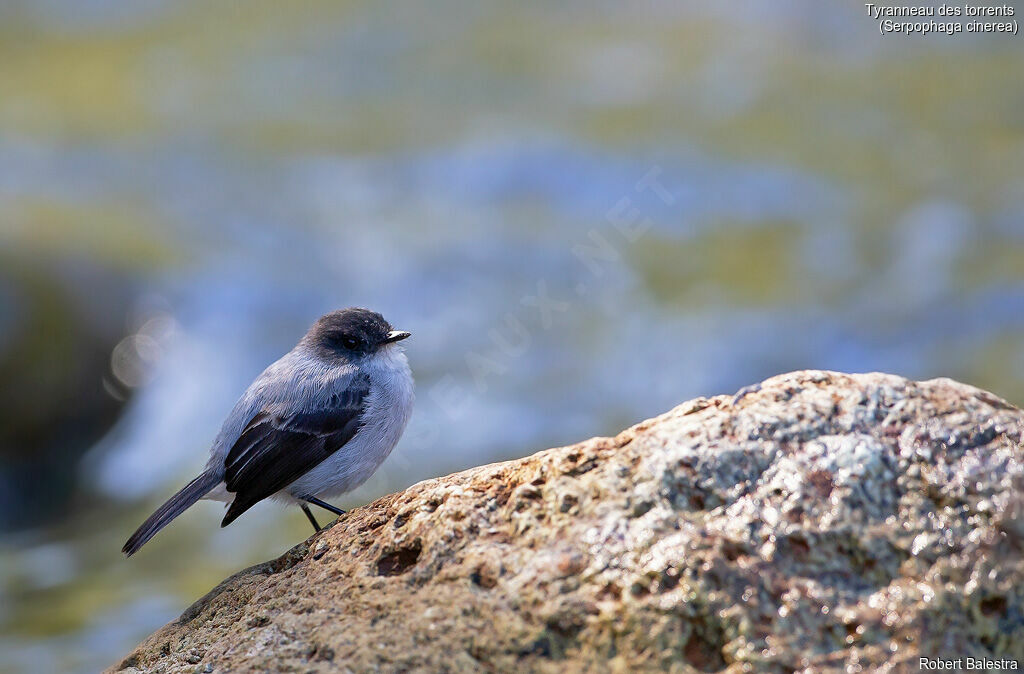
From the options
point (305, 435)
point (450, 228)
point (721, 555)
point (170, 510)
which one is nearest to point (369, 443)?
point (305, 435)

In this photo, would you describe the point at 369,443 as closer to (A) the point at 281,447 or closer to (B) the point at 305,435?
(B) the point at 305,435

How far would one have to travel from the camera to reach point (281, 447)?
202 inches

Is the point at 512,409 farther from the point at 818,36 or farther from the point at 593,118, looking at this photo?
the point at 818,36

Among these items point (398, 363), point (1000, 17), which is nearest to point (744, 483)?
point (398, 363)

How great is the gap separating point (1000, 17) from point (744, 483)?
50.8 feet

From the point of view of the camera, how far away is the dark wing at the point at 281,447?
201 inches

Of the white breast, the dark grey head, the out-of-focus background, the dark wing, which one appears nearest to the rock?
the dark wing

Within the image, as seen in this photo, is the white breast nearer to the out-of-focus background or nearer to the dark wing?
the dark wing

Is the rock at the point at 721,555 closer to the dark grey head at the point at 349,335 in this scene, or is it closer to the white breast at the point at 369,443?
the white breast at the point at 369,443

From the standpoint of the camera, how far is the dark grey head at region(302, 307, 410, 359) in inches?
227

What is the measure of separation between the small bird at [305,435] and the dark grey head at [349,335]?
3cm

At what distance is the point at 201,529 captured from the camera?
401 inches

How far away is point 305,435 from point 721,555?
2.59 metres

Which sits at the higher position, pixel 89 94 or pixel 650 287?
pixel 89 94
